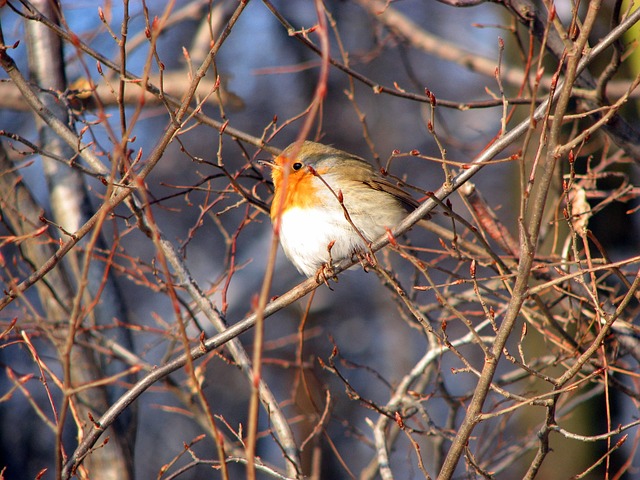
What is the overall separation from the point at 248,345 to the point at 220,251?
183 cm

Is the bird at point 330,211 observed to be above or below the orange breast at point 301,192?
below

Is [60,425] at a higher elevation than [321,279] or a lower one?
lower

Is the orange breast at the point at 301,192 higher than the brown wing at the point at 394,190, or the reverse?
the orange breast at the point at 301,192

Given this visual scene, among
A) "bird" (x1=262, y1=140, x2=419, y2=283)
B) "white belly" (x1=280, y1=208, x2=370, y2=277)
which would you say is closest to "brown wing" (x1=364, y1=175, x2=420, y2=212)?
"bird" (x1=262, y1=140, x2=419, y2=283)

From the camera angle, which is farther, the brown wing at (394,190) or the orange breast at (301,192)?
the brown wing at (394,190)

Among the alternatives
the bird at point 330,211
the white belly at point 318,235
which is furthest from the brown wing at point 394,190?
the white belly at point 318,235

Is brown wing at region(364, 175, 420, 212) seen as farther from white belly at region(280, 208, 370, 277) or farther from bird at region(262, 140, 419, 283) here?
white belly at region(280, 208, 370, 277)

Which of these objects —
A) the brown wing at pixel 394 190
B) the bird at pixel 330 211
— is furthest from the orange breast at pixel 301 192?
the brown wing at pixel 394 190

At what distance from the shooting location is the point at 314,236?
134 inches

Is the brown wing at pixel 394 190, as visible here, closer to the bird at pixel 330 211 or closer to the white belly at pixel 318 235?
the bird at pixel 330 211

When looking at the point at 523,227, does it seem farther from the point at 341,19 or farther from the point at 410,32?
the point at 341,19

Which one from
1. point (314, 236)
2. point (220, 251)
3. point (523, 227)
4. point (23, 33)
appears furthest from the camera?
point (220, 251)

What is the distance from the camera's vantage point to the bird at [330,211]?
11.1 ft

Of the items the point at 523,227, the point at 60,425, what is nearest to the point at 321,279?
the point at 523,227
